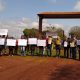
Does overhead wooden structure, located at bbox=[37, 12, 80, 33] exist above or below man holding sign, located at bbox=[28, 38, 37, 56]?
above

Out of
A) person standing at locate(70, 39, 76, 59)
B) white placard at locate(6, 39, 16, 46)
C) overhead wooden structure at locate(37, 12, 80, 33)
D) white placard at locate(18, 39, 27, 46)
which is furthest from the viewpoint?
overhead wooden structure at locate(37, 12, 80, 33)

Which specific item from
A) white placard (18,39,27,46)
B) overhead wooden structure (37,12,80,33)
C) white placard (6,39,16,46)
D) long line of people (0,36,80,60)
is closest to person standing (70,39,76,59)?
long line of people (0,36,80,60)

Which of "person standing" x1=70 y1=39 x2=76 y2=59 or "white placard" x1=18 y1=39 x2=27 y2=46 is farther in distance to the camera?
"white placard" x1=18 y1=39 x2=27 y2=46

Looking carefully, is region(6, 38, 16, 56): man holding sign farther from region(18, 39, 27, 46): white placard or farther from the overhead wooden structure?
the overhead wooden structure

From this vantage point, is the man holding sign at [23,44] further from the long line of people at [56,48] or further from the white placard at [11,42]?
the white placard at [11,42]

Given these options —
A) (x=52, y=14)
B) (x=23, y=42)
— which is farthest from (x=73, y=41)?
(x=52, y=14)

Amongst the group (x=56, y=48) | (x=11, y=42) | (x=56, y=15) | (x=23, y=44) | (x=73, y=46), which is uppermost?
(x=56, y=15)

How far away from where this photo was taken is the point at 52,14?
30.9 m

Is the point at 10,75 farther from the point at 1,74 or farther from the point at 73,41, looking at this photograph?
the point at 73,41

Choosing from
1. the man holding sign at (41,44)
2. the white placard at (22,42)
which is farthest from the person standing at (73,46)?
the white placard at (22,42)

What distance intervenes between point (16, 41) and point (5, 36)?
0.96 metres

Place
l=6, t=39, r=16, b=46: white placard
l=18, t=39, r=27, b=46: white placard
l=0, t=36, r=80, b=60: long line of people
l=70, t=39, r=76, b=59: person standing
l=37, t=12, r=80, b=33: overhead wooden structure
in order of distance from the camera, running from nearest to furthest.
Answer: l=70, t=39, r=76, b=59: person standing → l=0, t=36, r=80, b=60: long line of people → l=6, t=39, r=16, b=46: white placard → l=18, t=39, r=27, b=46: white placard → l=37, t=12, r=80, b=33: overhead wooden structure

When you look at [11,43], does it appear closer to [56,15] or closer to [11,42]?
[11,42]

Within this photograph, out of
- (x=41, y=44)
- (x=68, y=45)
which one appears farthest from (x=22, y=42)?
(x=68, y=45)
